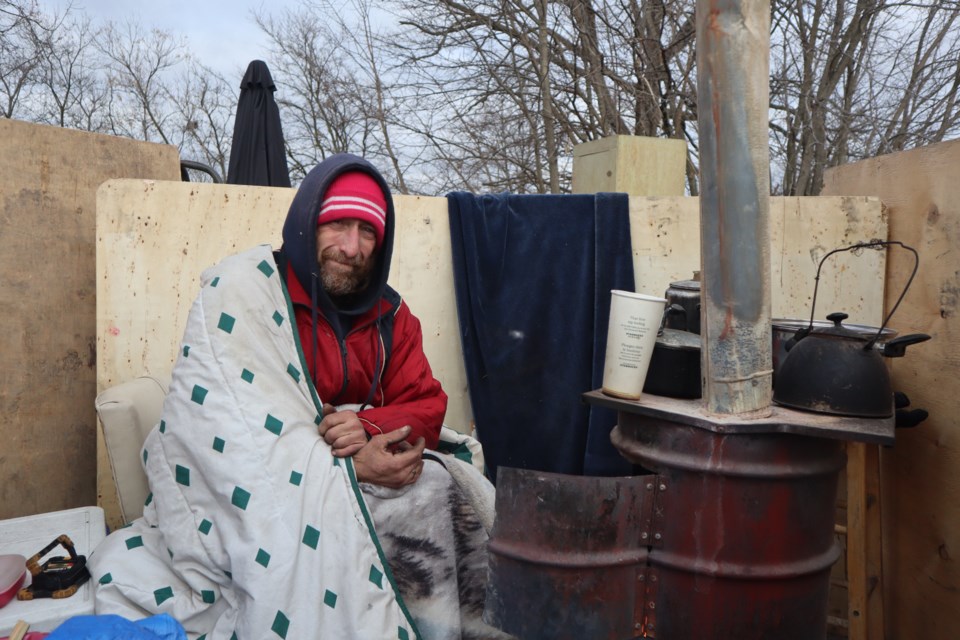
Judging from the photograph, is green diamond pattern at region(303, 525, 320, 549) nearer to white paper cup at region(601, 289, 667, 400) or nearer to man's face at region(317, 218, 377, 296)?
man's face at region(317, 218, 377, 296)

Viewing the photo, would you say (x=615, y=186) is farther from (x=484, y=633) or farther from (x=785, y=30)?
(x=785, y=30)

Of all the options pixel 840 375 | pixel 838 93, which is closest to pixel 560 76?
pixel 838 93

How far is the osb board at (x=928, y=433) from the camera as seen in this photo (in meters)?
2.46

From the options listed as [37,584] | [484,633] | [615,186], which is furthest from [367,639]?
[615,186]

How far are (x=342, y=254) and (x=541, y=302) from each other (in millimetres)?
1200

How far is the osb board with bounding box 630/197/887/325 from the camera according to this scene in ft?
10.9

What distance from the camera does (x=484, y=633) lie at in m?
2.31

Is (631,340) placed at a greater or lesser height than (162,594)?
greater

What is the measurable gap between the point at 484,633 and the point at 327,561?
25.1 inches

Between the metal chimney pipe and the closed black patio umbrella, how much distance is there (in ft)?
9.63

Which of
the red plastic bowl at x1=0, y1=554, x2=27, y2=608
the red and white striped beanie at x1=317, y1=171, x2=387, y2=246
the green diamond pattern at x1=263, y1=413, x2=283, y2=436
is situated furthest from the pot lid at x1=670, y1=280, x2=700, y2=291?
the red plastic bowl at x1=0, y1=554, x2=27, y2=608

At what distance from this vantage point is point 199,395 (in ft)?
6.68

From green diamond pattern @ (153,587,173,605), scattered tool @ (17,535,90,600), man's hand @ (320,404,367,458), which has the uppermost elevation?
man's hand @ (320,404,367,458)

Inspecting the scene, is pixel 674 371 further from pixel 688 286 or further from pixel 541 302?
pixel 541 302
